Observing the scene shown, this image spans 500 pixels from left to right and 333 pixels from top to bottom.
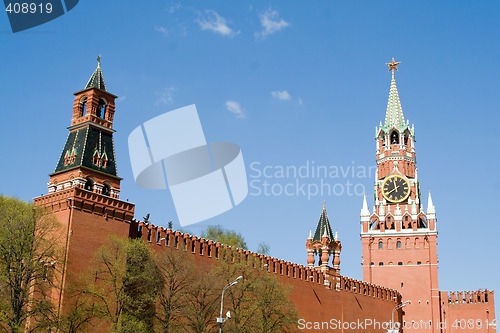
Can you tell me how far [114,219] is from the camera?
4194cm

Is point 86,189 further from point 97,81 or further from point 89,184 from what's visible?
point 97,81

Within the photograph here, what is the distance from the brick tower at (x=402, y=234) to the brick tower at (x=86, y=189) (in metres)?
42.6

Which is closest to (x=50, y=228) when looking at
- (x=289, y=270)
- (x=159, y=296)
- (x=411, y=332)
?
(x=159, y=296)

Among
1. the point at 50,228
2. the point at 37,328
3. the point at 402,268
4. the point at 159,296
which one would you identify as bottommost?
the point at 37,328

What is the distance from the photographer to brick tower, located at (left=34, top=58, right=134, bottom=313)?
128 ft

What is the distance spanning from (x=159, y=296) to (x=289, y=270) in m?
16.2

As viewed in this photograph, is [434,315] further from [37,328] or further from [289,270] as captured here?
[37,328]

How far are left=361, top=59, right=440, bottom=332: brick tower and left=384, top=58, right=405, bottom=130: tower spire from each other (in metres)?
0.14

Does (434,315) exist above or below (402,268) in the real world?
below

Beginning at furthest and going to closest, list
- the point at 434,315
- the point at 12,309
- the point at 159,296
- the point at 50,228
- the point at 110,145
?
the point at 434,315 < the point at 110,145 < the point at 159,296 < the point at 50,228 < the point at 12,309

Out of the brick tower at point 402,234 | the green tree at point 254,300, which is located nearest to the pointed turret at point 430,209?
the brick tower at point 402,234

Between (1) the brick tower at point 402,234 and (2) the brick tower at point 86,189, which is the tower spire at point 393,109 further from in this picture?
(2) the brick tower at point 86,189

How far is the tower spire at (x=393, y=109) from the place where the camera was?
3346 inches

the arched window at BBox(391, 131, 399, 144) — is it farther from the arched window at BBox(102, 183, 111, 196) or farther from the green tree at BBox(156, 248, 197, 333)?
the arched window at BBox(102, 183, 111, 196)
